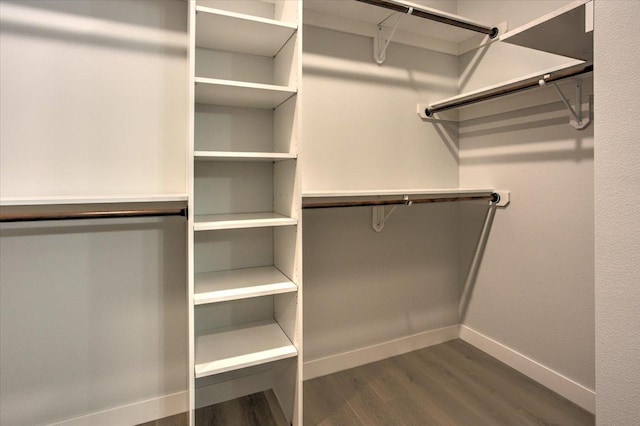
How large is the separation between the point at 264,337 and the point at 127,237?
0.78 meters

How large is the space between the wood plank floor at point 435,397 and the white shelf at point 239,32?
1.79 metres

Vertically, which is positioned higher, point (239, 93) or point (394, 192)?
point (239, 93)

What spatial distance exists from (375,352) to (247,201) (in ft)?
4.12

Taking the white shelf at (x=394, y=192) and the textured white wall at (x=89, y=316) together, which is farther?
the white shelf at (x=394, y=192)

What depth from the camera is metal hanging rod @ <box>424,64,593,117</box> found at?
1.45m

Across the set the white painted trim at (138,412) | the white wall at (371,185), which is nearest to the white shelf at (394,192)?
the white wall at (371,185)

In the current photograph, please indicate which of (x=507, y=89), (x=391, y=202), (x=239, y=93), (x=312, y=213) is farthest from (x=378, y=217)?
(x=239, y=93)

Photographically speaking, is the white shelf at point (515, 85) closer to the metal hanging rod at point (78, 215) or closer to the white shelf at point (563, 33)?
the white shelf at point (563, 33)

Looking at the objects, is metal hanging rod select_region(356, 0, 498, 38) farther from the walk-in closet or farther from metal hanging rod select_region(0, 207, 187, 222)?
metal hanging rod select_region(0, 207, 187, 222)

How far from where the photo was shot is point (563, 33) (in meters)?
1.32

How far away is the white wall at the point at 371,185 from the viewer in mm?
1960

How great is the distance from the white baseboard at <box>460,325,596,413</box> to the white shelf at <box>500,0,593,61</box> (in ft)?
5.21

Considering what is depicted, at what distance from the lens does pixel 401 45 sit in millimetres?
2176

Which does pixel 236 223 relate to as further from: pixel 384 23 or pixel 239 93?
pixel 384 23
